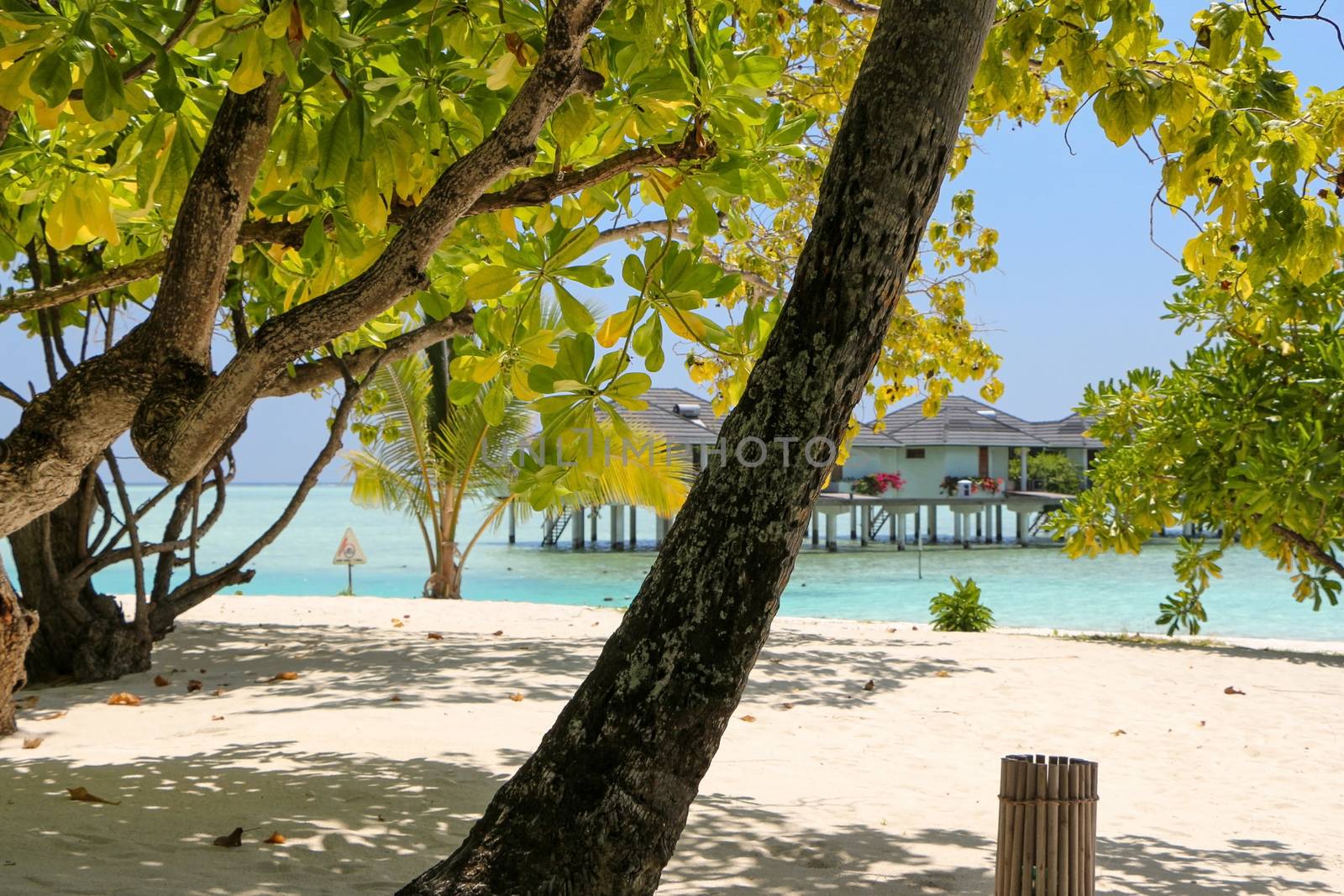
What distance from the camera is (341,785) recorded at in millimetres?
4680

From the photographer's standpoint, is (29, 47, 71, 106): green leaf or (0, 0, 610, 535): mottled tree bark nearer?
(29, 47, 71, 106): green leaf

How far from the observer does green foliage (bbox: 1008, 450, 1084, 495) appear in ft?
143

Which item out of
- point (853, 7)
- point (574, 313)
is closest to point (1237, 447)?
point (853, 7)

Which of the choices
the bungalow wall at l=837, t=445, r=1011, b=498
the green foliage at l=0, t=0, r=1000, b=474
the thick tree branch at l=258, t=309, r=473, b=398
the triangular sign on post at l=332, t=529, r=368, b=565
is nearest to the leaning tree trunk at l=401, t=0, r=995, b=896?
the green foliage at l=0, t=0, r=1000, b=474

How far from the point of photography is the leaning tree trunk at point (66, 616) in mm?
7103

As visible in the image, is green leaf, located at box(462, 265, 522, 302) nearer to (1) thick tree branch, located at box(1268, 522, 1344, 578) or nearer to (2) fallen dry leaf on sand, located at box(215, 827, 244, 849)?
(2) fallen dry leaf on sand, located at box(215, 827, 244, 849)

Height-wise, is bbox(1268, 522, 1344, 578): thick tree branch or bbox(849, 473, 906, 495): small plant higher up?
bbox(849, 473, 906, 495): small plant

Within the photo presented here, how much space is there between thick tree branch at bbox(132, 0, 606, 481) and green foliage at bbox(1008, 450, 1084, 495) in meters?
42.7

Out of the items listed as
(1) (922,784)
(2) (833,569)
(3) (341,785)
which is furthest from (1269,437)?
(2) (833,569)

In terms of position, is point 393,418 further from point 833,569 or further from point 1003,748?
point 833,569

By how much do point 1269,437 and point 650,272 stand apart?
8.86 m

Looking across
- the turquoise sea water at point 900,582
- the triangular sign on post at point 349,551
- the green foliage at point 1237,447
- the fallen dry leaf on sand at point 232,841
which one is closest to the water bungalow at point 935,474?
the turquoise sea water at point 900,582

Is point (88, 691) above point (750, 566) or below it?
below

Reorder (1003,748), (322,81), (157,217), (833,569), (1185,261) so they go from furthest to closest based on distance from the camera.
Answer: (833,569) < (1003,748) < (157,217) < (1185,261) < (322,81)
